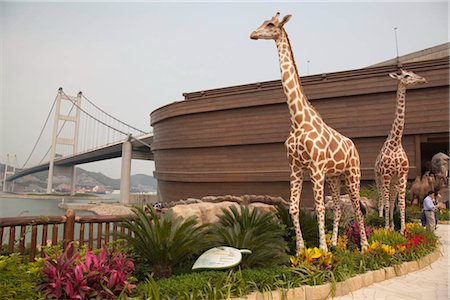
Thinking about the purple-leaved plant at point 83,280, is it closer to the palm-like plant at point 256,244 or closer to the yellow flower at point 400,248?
the palm-like plant at point 256,244

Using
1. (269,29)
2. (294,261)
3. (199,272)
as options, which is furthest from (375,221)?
(199,272)

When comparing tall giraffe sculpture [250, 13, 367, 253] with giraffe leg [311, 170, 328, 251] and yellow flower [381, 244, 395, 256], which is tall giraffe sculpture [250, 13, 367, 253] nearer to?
giraffe leg [311, 170, 328, 251]

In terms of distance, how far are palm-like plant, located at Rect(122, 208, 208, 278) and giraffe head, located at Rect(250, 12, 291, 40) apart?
11.0ft

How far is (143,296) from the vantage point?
3.45 meters

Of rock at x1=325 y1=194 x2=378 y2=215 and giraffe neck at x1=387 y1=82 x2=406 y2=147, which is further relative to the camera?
rock at x1=325 y1=194 x2=378 y2=215

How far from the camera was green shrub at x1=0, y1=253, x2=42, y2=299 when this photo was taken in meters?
3.16

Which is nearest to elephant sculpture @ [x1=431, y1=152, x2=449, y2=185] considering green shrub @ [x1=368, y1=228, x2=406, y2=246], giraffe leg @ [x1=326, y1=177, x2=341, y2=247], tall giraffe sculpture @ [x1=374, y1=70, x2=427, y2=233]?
tall giraffe sculpture @ [x1=374, y1=70, x2=427, y2=233]

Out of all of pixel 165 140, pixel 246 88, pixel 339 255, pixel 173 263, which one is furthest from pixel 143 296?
pixel 165 140

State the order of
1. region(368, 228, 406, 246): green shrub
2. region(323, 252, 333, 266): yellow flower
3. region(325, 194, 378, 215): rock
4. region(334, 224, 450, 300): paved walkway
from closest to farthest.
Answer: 1. region(334, 224, 450, 300): paved walkway
2. region(323, 252, 333, 266): yellow flower
3. region(368, 228, 406, 246): green shrub
4. region(325, 194, 378, 215): rock

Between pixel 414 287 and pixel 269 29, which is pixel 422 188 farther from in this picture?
pixel 269 29

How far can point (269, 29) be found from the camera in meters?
5.45

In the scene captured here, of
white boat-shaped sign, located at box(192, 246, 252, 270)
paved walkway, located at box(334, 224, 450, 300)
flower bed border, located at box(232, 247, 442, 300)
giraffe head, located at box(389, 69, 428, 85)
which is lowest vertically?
paved walkway, located at box(334, 224, 450, 300)

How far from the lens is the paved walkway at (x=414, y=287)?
14.1ft

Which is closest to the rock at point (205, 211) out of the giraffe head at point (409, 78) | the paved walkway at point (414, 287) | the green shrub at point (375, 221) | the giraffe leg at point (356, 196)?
the giraffe leg at point (356, 196)
